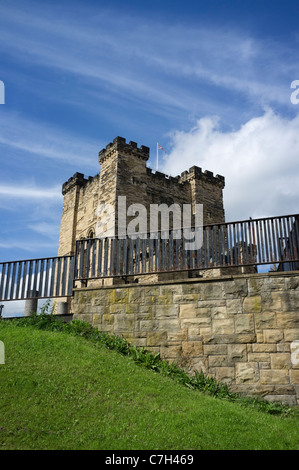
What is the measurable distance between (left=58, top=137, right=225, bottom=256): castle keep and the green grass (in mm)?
14091

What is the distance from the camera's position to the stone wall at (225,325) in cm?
846

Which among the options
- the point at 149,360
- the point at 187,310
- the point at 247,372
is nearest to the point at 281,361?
the point at 247,372

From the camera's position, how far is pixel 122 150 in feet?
79.7

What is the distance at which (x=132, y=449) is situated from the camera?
5.37 metres

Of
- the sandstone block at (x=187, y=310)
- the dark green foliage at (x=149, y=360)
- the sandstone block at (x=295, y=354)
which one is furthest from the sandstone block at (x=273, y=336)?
the sandstone block at (x=187, y=310)

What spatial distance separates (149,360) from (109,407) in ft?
8.56

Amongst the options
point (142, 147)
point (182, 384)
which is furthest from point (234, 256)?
point (142, 147)

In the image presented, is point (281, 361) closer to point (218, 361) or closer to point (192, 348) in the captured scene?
point (218, 361)

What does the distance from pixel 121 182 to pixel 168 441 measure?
19007 mm

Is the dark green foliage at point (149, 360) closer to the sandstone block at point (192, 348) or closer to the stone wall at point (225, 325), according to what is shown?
the stone wall at point (225, 325)

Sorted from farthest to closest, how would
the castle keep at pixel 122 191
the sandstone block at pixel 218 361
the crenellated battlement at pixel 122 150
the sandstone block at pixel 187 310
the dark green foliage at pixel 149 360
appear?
1. the crenellated battlement at pixel 122 150
2. the castle keep at pixel 122 191
3. the sandstone block at pixel 187 310
4. the sandstone block at pixel 218 361
5. the dark green foliage at pixel 149 360

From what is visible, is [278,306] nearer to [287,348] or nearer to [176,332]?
[287,348]

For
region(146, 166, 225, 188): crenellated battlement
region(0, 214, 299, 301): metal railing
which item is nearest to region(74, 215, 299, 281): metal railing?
region(0, 214, 299, 301): metal railing

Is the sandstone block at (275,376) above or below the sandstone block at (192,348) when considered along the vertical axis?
below
